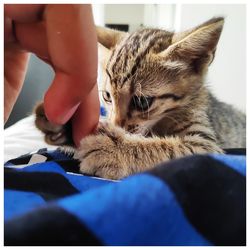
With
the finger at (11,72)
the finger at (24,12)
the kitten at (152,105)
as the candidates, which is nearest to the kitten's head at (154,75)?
the kitten at (152,105)

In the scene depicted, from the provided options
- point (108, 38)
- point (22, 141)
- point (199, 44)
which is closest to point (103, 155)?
point (199, 44)

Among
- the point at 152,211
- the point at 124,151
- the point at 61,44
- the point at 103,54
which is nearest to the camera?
the point at 152,211

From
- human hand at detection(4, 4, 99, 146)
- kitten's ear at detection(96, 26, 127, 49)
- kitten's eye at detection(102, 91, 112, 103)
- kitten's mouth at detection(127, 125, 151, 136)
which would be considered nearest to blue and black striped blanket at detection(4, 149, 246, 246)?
human hand at detection(4, 4, 99, 146)

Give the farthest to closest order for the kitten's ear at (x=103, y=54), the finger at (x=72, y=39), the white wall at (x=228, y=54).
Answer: the white wall at (x=228, y=54) < the kitten's ear at (x=103, y=54) < the finger at (x=72, y=39)

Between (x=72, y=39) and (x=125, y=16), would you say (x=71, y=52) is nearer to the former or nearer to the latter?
(x=72, y=39)

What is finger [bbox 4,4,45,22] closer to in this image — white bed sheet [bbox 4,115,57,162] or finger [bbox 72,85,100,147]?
finger [bbox 72,85,100,147]

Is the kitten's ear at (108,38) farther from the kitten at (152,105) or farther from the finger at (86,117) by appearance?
the finger at (86,117)

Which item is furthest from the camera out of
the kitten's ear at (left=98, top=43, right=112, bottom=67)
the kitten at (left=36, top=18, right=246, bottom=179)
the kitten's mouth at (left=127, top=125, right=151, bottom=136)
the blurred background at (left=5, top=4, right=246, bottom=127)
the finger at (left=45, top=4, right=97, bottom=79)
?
the blurred background at (left=5, top=4, right=246, bottom=127)

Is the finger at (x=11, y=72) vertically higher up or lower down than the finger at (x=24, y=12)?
lower down

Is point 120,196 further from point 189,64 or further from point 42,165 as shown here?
point 189,64
